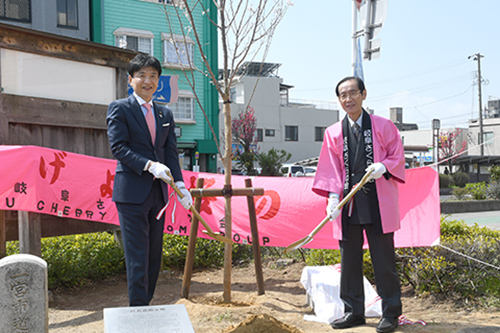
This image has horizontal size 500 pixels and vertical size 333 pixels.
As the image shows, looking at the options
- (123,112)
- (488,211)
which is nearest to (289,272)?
(123,112)

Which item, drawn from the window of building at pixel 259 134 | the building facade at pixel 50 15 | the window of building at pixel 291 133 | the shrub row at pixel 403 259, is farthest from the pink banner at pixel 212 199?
the window of building at pixel 291 133

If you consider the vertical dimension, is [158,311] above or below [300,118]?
below

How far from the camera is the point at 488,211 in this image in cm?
1783

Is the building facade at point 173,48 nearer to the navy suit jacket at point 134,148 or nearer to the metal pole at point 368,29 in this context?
the metal pole at point 368,29

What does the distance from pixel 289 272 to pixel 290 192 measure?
1422 mm

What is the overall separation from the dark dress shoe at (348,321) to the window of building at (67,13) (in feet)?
68.1

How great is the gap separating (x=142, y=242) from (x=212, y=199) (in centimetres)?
232

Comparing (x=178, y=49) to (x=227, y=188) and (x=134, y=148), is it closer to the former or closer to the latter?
(x=227, y=188)

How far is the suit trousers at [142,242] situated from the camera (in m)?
3.80

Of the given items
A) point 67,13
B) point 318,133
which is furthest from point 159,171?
point 318,133

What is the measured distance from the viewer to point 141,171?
3.85 metres

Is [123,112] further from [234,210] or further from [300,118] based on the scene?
[300,118]

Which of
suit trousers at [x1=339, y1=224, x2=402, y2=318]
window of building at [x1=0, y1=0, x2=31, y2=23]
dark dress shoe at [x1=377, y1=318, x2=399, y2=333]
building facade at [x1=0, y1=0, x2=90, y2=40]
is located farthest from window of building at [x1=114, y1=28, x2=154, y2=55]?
dark dress shoe at [x1=377, y1=318, x2=399, y2=333]

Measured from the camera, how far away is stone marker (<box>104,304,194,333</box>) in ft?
9.63
